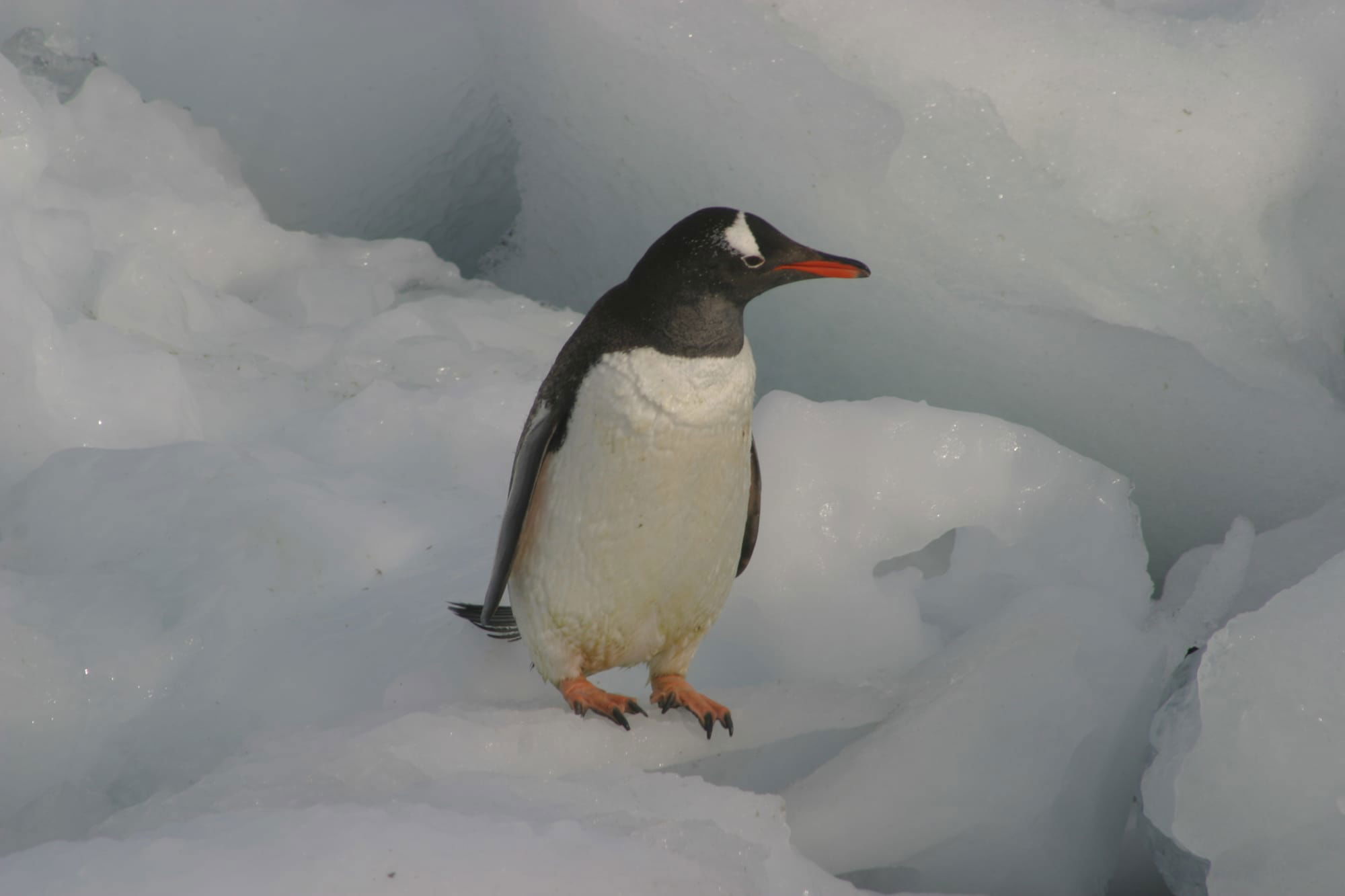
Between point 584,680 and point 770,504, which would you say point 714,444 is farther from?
point 770,504

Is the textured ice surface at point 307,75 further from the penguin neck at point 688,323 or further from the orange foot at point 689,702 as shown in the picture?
the orange foot at point 689,702

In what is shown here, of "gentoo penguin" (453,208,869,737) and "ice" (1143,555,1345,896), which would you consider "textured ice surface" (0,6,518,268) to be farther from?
"ice" (1143,555,1345,896)

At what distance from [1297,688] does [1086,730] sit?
31 cm

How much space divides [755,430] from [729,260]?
695 millimetres

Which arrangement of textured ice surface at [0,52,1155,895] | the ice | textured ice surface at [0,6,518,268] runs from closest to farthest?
1. textured ice surface at [0,52,1155,895]
2. the ice
3. textured ice surface at [0,6,518,268]

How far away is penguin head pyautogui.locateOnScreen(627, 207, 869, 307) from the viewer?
139 centimetres

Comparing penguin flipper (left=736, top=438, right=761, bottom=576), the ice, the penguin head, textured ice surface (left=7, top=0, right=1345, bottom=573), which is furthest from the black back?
textured ice surface (left=7, top=0, right=1345, bottom=573)

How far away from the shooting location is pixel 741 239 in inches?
54.7

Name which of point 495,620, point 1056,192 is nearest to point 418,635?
point 495,620

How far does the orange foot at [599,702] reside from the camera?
4.74ft

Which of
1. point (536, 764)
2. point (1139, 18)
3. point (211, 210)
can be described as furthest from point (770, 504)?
point (211, 210)

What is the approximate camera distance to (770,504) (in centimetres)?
200

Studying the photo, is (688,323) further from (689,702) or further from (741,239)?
(689,702)

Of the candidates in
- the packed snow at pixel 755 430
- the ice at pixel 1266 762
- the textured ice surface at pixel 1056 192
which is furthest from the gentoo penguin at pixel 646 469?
the textured ice surface at pixel 1056 192
